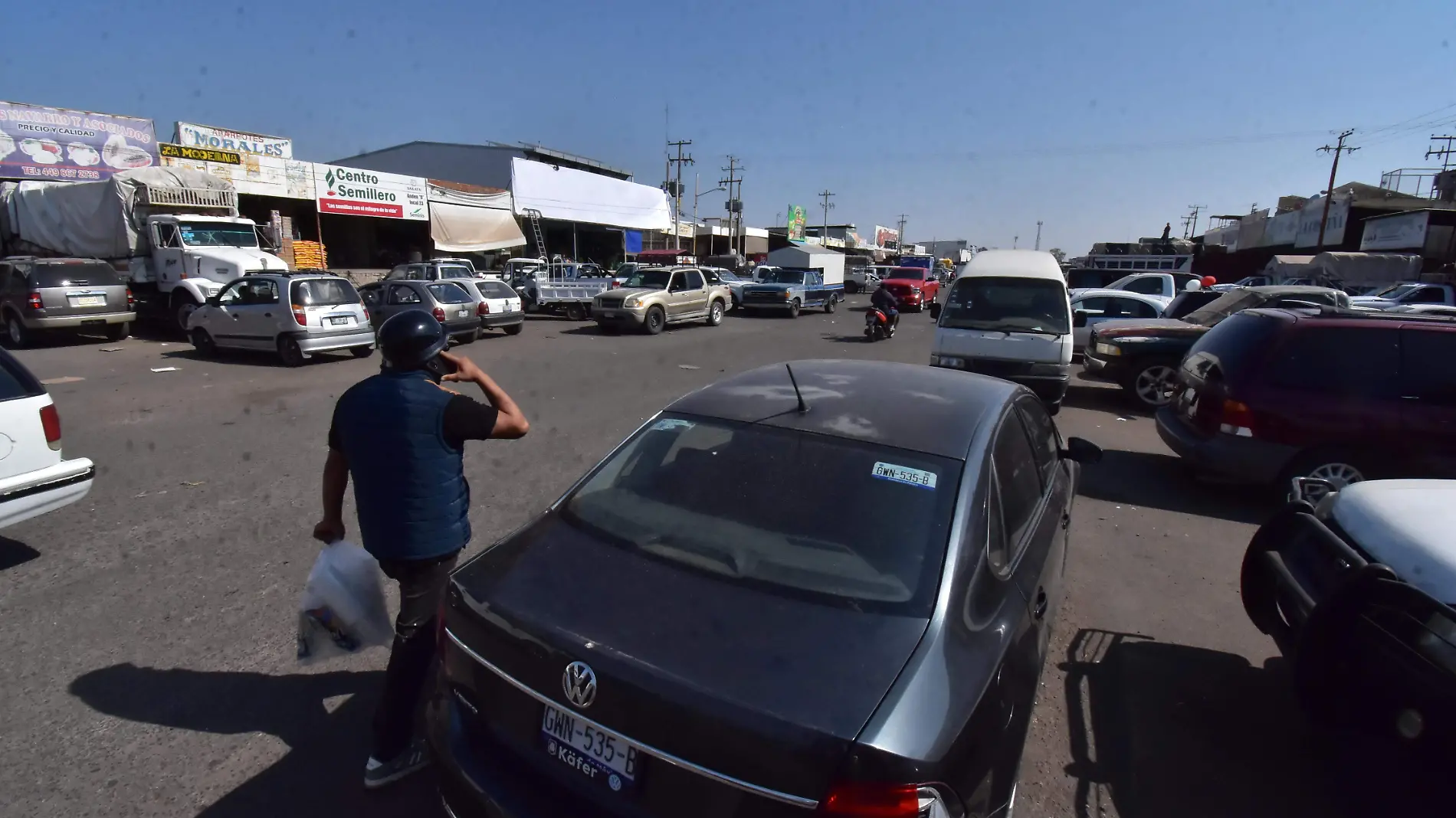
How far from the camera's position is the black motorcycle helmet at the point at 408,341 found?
8.36ft

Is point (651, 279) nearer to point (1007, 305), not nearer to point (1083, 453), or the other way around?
point (1007, 305)

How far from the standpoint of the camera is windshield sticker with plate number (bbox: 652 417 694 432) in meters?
2.86

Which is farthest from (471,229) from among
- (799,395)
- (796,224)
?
(796,224)

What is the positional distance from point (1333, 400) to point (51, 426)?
891 cm

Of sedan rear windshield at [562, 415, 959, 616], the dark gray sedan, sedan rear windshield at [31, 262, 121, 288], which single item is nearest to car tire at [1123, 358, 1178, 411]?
the dark gray sedan

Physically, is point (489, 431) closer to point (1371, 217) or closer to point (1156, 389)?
point (1156, 389)

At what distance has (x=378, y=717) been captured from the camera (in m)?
2.68

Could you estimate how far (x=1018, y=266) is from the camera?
10.8 m

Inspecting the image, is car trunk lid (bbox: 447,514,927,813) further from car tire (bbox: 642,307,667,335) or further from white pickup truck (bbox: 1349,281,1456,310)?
white pickup truck (bbox: 1349,281,1456,310)

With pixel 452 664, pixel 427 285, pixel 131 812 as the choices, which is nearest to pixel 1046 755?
pixel 452 664

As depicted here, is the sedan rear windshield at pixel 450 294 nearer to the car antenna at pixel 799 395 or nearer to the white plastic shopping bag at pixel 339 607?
the white plastic shopping bag at pixel 339 607

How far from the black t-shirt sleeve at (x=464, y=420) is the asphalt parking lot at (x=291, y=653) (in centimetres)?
134

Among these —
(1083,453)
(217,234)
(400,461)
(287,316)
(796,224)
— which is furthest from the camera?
(796,224)

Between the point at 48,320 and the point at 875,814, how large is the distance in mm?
18526
